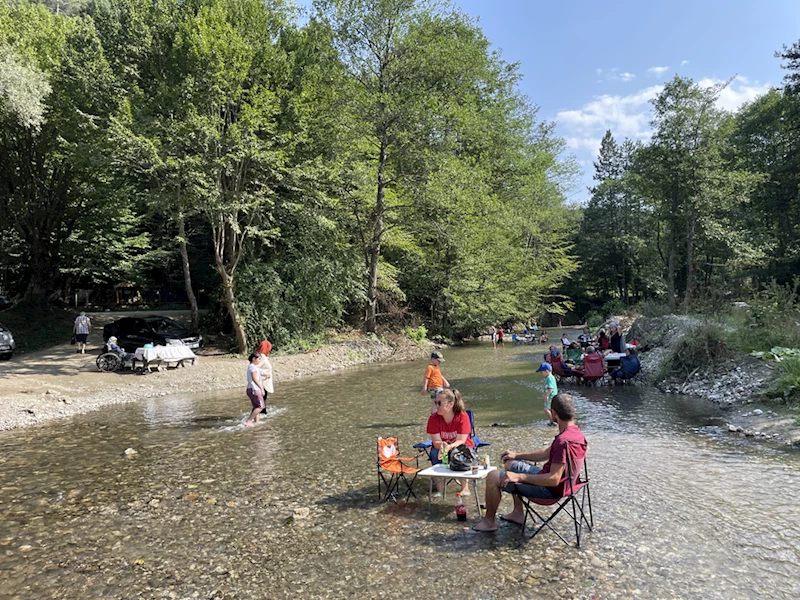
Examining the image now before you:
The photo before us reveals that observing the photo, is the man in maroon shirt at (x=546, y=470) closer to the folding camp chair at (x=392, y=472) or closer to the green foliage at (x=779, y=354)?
the folding camp chair at (x=392, y=472)

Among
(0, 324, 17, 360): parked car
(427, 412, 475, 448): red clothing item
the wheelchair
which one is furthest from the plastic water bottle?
(0, 324, 17, 360): parked car

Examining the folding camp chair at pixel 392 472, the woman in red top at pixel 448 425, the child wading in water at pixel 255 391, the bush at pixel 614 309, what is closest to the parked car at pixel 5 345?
the child wading in water at pixel 255 391

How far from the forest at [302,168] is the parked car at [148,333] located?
2060 mm

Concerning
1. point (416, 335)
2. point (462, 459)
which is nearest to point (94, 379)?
point (462, 459)

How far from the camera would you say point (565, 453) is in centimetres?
521

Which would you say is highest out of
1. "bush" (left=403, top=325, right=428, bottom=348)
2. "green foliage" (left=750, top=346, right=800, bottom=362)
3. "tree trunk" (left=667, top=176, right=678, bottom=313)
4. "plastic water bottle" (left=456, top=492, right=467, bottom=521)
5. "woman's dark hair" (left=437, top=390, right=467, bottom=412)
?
"tree trunk" (left=667, top=176, right=678, bottom=313)

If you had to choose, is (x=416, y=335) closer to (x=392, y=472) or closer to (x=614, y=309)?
(x=392, y=472)

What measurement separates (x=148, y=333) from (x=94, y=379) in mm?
4239

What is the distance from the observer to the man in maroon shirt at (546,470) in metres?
5.23

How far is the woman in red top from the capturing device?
23.1 ft

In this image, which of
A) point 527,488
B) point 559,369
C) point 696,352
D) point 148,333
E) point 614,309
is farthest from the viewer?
point 614,309

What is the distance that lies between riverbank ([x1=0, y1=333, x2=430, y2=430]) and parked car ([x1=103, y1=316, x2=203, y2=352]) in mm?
1040

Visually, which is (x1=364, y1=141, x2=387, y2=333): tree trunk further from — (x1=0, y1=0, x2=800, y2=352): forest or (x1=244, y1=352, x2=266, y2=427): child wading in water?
(x1=244, y1=352, x2=266, y2=427): child wading in water

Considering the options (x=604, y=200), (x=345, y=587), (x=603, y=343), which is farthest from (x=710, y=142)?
(x=604, y=200)
